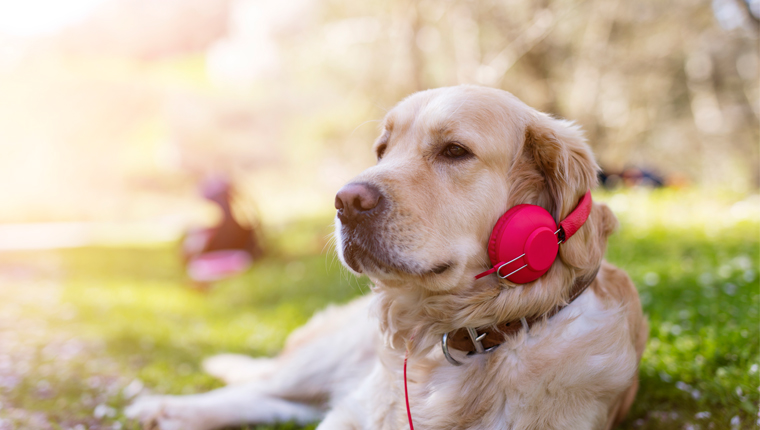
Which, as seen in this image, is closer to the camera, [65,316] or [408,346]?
[408,346]

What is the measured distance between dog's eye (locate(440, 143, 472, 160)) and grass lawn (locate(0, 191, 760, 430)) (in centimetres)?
159

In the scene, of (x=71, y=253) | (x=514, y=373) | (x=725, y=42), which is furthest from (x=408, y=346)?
(x=725, y=42)

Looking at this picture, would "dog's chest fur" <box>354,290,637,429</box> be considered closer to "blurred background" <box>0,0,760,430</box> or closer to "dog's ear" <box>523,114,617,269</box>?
"dog's ear" <box>523,114,617,269</box>

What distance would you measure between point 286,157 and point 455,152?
17739mm

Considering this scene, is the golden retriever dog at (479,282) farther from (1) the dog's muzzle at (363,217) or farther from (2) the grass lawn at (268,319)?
(2) the grass lawn at (268,319)

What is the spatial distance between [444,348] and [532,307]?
0.38 metres

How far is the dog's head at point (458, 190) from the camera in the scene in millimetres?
1873

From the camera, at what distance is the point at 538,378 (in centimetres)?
185

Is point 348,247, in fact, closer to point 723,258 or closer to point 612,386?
point 612,386

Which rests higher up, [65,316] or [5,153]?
[5,153]

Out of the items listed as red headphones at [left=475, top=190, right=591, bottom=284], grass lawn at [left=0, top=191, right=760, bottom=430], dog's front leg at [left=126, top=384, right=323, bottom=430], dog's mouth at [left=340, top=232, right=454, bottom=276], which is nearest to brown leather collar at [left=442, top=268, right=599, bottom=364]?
→ red headphones at [left=475, top=190, right=591, bottom=284]

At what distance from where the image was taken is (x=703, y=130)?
601 inches

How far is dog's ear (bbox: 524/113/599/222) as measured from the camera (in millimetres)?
1982

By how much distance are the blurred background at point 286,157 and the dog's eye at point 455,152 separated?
0.66 meters
